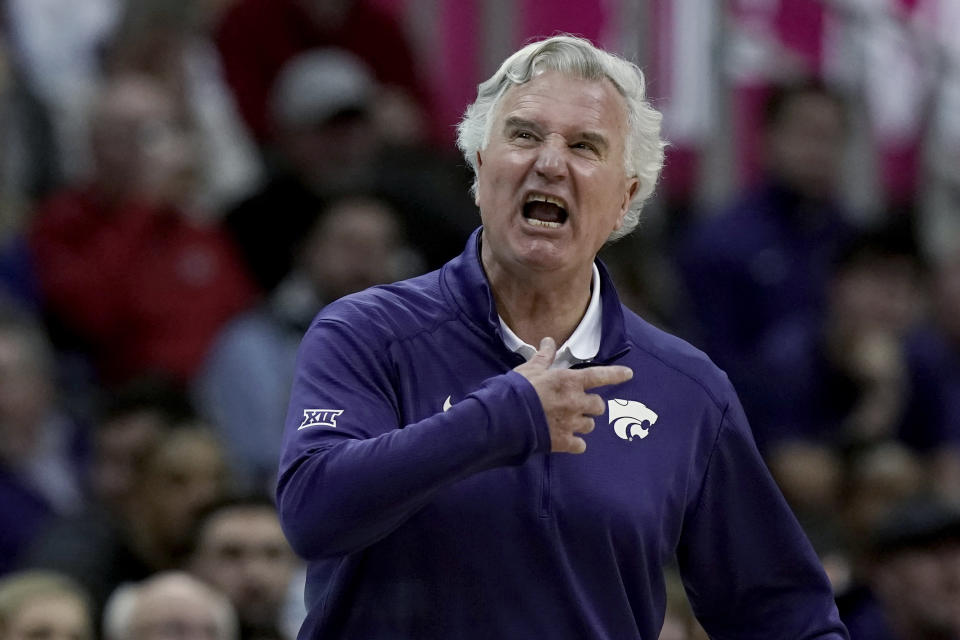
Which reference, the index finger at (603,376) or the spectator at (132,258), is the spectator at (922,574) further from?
the index finger at (603,376)

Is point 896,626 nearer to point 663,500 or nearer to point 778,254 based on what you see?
point 778,254

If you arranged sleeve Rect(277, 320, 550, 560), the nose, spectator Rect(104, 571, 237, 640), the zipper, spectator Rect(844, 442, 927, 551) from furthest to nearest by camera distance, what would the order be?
1. spectator Rect(844, 442, 927, 551)
2. spectator Rect(104, 571, 237, 640)
3. the nose
4. the zipper
5. sleeve Rect(277, 320, 550, 560)

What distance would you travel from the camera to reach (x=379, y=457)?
2879 millimetres

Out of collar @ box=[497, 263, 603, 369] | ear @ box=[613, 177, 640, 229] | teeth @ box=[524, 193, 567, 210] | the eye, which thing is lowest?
collar @ box=[497, 263, 603, 369]

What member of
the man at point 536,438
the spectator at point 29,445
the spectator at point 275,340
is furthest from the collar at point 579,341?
the spectator at point 275,340

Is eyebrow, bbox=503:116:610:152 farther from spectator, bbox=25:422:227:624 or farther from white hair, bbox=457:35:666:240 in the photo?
spectator, bbox=25:422:227:624

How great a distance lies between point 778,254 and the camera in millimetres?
8281

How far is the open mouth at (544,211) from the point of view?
10.8 ft

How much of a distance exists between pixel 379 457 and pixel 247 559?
3.16 metres

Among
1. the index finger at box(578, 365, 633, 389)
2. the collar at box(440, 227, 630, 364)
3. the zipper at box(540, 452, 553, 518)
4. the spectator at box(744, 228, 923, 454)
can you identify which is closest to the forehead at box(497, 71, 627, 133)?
the collar at box(440, 227, 630, 364)

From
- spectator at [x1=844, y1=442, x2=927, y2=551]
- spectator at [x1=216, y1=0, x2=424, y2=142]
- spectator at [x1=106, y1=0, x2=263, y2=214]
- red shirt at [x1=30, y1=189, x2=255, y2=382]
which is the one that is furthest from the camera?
spectator at [x1=216, y1=0, x2=424, y2=142]

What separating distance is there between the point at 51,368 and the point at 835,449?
3042mm

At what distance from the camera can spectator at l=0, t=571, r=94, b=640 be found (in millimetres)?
5266

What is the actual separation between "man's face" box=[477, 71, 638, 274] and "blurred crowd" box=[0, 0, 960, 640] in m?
2.32
